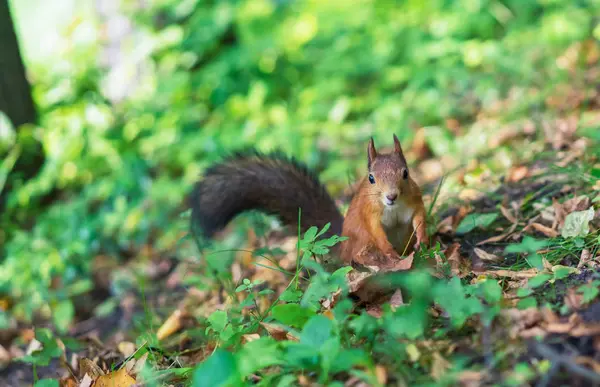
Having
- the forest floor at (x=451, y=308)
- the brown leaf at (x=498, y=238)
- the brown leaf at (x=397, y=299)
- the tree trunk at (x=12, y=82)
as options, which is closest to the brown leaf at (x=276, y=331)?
the forest floor at (x=451, y=308)

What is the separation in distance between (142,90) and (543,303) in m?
4.68

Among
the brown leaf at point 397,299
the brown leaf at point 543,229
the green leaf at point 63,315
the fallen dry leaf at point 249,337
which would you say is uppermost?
the brown leaf at point 397,299

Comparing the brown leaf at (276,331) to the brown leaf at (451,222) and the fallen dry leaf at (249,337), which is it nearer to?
the fallen dry leaf at (249,337)

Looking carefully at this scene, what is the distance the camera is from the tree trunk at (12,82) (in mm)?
5164

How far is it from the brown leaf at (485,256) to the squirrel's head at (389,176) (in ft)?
1.35

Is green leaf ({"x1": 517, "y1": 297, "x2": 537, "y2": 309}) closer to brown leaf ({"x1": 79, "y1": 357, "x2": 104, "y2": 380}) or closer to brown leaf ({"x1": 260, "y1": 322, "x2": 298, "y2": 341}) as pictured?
brown leaf ({"x1": 260, "y1": 322, "x2": 298, "y2": 341})

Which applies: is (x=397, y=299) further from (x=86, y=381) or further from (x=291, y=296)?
(x=86, y=381)

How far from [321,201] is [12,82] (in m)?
3.34

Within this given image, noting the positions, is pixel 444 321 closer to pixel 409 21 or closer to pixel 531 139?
pixel 531 139

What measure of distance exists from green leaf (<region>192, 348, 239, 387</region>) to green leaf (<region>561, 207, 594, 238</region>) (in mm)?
1530

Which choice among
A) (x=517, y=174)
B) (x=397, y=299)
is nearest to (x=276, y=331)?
(x=397, y=299)

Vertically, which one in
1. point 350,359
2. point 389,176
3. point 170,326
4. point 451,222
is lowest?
point 170,326

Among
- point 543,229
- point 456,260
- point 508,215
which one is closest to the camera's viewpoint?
point 456,260

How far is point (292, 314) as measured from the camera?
85.0 inches
